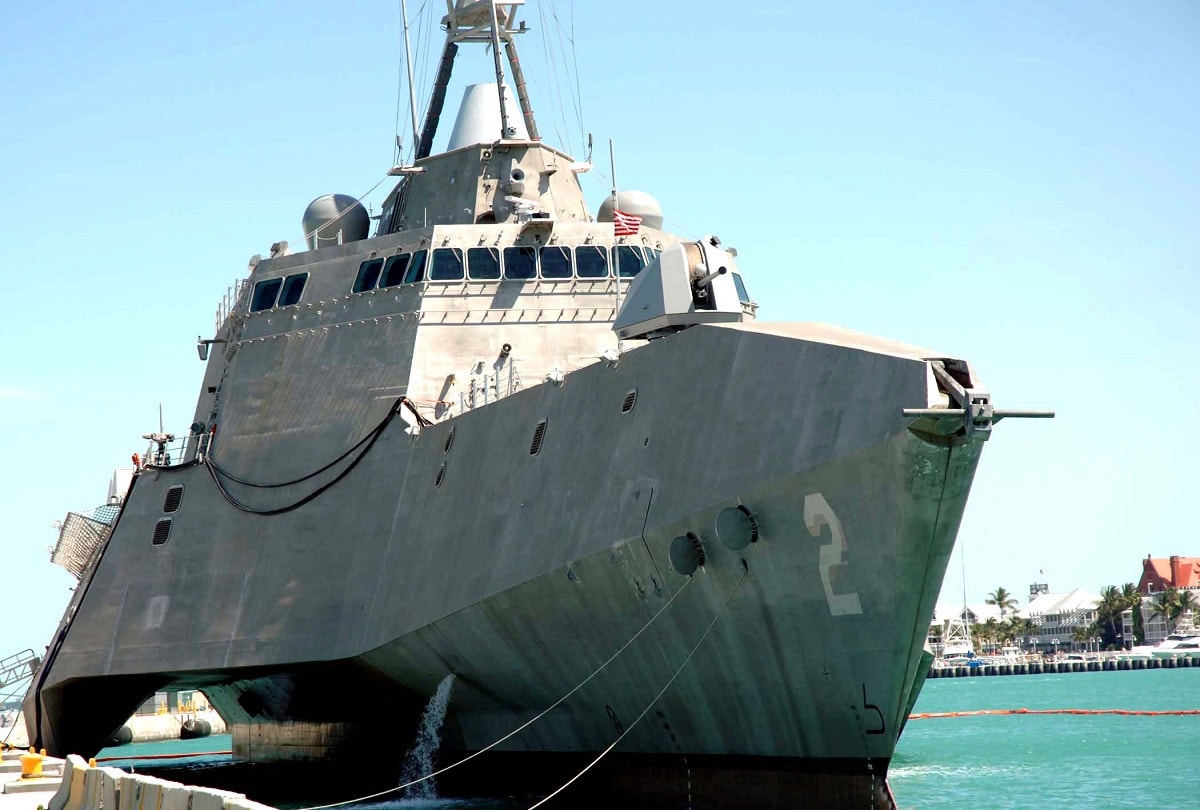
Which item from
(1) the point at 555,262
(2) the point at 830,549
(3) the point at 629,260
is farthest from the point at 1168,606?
(2) the point at 830,549

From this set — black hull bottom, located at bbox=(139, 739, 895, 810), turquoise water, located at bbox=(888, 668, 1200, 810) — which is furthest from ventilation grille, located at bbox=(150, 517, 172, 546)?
turquoise water, located at bbox=(888, 668, 1200, 810)

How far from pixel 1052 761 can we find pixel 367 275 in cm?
1783

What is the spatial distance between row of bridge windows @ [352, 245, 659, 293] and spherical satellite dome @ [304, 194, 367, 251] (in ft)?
9.95

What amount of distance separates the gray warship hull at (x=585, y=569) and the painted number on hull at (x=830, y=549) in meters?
0.03

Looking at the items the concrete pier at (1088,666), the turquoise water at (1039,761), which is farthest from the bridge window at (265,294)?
the concrete pier at (1088,666)

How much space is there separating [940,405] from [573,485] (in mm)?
4928

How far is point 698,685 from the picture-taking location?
14500 mm

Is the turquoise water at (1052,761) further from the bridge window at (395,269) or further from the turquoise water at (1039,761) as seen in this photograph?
the bridge window at (395,269)

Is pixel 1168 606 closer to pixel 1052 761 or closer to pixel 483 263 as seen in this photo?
pixel 1052 761

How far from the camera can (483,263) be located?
792 inches

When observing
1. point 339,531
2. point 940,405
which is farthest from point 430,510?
point 940,405

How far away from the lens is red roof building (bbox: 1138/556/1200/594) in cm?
12206

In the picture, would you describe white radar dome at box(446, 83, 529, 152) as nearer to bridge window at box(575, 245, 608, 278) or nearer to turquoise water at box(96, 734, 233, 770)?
bridge window at box(575, 245, 608, 278)

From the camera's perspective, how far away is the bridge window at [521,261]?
66.1 feet
